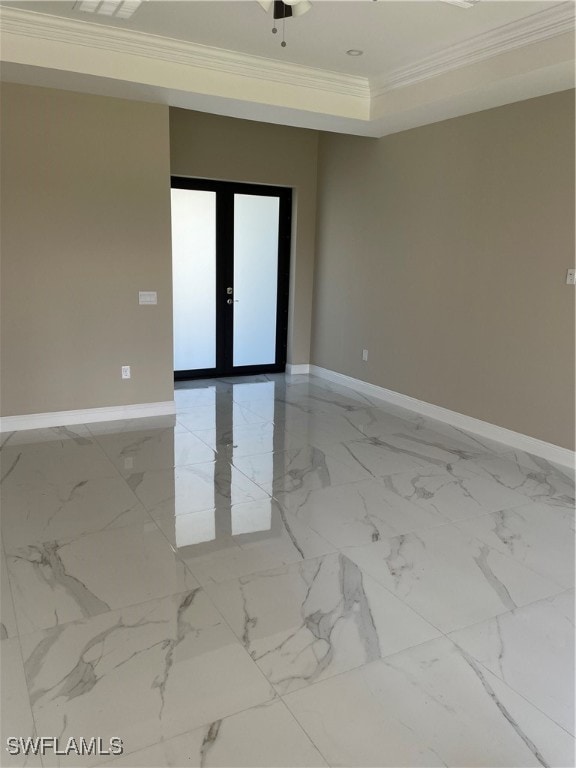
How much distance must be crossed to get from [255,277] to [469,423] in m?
3.09

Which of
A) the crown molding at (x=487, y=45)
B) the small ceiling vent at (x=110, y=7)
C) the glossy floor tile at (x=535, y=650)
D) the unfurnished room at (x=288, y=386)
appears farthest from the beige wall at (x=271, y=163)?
the glossy floor tile at (x=535, y=650)

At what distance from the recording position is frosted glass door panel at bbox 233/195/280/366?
6.39 metres

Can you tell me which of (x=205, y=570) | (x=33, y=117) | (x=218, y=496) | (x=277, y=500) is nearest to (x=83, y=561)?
(x=205, y=570)

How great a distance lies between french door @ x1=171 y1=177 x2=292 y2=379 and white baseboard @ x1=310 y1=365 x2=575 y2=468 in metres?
1.09

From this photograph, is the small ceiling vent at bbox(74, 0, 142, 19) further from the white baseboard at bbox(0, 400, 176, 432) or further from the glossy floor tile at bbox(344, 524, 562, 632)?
the glossy floor tile at bbox(344, 524, 562, 632)

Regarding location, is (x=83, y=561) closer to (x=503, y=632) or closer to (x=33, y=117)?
(x=503, y=632)

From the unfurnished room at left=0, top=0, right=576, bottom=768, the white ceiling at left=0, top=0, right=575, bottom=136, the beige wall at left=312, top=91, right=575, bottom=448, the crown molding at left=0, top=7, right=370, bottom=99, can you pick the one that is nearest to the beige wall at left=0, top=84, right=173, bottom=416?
the unfurnished room at left=0, top=0, right=576, bottom=768

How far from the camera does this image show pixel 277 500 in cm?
338

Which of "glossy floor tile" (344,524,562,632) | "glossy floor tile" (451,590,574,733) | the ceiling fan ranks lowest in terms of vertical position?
"glossy floor tile" (451,590,574,733)

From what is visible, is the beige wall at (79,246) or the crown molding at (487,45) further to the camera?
the beige wall at (79,246)

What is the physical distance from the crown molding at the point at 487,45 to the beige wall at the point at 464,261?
54 cm

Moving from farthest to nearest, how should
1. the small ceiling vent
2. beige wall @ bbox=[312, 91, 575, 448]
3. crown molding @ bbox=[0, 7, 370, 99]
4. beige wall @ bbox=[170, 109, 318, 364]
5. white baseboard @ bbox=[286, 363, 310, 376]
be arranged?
white baseboard @ bbox=[286, 363, 310, 376] → beige wall @ bbox=[170, 109, 318, 364] → beige wall @ bbox=[312, 91, 575, 448] → crown molding @ bbox=[0, 7, 370, 99] → the small ceiling vent

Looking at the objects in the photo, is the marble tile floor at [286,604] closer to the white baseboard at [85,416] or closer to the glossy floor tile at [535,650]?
the glossy floor tile at [535,650]

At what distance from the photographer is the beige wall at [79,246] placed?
166 inches
